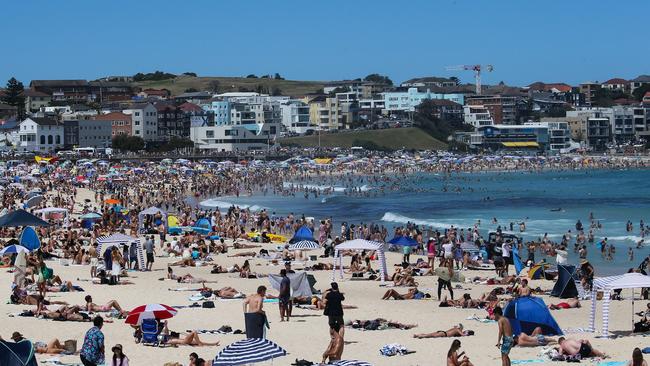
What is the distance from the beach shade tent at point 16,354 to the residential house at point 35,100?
11845 cm

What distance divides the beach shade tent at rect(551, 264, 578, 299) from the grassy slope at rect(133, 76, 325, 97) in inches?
5992

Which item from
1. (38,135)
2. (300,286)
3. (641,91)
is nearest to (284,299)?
(300,286)

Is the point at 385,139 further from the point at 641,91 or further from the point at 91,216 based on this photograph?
the point at 91,216

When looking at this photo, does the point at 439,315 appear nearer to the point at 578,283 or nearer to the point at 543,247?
the point at 578,283

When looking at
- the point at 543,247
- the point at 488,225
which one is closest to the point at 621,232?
the point at 488,225

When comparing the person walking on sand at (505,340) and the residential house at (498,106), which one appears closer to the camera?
the person walking on sand at (505,340)

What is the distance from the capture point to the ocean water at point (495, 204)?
37781mm

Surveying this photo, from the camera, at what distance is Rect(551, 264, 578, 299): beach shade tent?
60.1 ft

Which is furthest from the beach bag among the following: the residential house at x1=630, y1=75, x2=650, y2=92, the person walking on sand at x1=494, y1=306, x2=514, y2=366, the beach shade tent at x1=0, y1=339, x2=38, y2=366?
the residential house at x1=630, y1=75, x2=650, y2=92

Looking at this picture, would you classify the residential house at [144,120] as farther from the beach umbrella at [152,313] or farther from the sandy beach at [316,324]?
the beach umbrella at [152,313]

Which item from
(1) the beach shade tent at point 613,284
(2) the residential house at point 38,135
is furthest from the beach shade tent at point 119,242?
(2) the residential house at point 38,135

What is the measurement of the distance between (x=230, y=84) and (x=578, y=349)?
176 m

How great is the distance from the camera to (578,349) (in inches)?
490

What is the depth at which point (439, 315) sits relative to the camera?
645 inches
